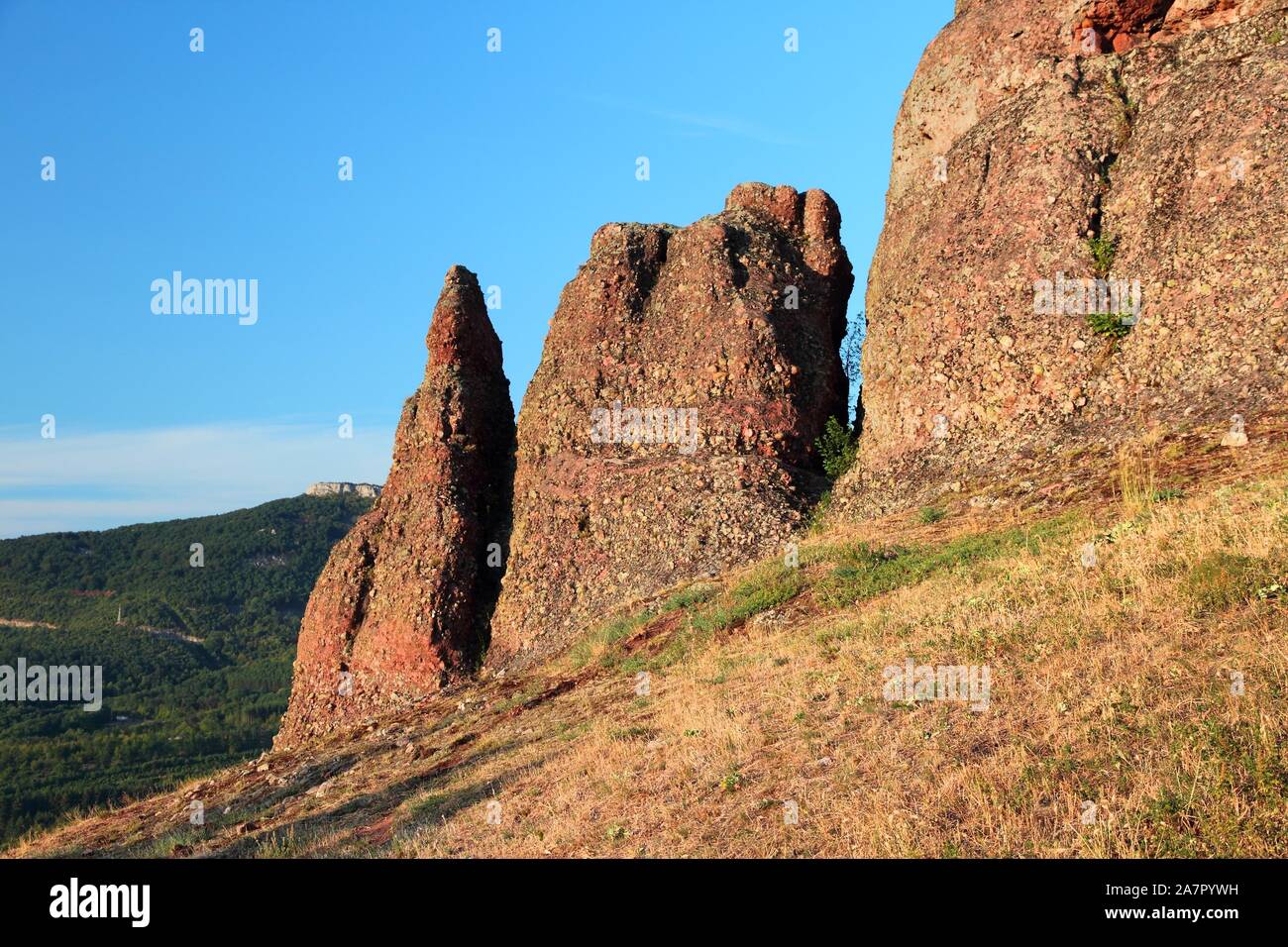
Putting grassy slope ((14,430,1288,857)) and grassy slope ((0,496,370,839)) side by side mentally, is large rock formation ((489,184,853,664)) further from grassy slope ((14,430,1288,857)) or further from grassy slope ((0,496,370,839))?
grassy slope ((0,496,370,839))

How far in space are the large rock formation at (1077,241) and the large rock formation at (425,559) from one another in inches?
404

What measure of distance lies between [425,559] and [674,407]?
311 inches

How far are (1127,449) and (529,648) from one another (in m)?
14.3

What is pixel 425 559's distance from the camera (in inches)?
1149

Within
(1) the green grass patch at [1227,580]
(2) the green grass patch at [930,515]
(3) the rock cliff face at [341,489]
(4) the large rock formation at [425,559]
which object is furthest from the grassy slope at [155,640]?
(1) the green grass patch at [1227,580]

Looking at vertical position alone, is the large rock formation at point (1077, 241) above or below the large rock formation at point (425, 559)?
above

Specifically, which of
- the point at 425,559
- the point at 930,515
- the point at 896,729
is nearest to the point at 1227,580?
the point at 896,729

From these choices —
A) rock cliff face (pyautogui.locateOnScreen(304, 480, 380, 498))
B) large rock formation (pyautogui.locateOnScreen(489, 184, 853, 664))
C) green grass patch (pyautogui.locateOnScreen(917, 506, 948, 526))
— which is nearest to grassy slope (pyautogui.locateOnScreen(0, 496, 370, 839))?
rock cliff face (pyautogui.locateOnScreen(304, 480, 380, 498))

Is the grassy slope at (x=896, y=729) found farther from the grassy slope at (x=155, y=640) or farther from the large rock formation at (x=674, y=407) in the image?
the grassy slope at (x=155, y=640)

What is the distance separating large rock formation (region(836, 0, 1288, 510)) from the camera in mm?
22141

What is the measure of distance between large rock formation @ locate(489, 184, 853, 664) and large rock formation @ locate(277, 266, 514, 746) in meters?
1.19

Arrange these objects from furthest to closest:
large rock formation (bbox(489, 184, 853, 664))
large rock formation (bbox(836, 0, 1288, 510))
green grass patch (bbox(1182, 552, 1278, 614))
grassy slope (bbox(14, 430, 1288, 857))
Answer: large rock formation (bbox(489, 184, 853, 664))
large rock formation (bbox(836, 0, 1288, 510))
green grass patch (bbox(1182, 552, 1278, 614))
grassy slope (bbox(14, 430, 1288, 857))

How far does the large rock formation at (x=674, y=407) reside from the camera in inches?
1064
